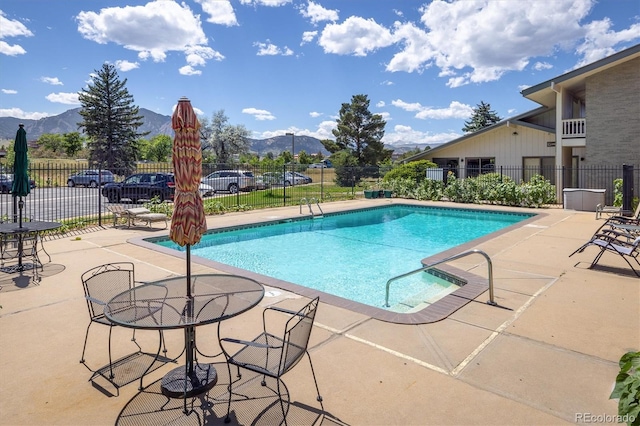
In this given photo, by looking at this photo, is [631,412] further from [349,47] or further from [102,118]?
[102,118]

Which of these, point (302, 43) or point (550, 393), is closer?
point (550, 393)

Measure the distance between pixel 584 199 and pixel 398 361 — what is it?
14299mm

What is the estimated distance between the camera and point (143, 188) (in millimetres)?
17172

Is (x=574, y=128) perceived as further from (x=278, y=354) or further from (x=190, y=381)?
(x=190, y=381)

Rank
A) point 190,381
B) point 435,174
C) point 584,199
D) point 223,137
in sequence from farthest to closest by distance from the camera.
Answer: point 223,137
point 435,174
point 584,199
point 190,381

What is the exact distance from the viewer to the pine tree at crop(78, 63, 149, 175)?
4066 cm

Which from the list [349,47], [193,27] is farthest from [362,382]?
[349,47]

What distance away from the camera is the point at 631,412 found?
5.11ft

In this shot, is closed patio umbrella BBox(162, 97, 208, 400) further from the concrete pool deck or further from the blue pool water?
the blue pool water

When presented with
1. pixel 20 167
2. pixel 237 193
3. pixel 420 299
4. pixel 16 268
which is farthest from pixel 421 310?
pixel 237 193

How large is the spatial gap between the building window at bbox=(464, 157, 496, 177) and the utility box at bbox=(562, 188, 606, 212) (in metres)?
7.56

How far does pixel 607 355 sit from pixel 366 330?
86.4 inches

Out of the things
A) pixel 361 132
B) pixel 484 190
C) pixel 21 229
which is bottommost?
pixel 21 229
